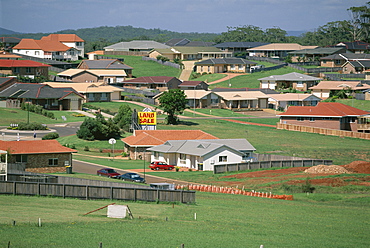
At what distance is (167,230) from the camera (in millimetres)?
29797

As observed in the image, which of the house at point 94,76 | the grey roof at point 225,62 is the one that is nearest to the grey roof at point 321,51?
the grey roof at point 225,62

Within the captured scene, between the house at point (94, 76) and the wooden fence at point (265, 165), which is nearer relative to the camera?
the wooden fence at point (265, 165)

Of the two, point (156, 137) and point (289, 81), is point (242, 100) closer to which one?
point (289, 81)

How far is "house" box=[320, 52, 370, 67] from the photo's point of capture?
6344 inches

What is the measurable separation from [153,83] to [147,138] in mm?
63225

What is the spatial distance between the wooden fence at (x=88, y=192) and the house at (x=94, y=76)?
100382 mm

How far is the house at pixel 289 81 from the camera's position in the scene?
467 ft

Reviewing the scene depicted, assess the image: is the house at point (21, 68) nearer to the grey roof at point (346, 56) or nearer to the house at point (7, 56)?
the house at point (7, 56)

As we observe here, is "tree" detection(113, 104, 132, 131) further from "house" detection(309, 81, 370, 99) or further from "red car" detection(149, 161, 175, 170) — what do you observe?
"house" detection(309, 81, 370, 99)

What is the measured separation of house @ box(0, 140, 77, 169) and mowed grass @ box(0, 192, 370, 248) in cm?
2056

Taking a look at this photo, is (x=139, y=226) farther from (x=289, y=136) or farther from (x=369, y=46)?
(x=369, y=46)

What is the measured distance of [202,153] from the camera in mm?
66812

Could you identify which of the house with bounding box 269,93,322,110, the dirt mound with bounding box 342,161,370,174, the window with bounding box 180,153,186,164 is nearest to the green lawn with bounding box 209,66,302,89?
the house with bounding box 269,93,322,110

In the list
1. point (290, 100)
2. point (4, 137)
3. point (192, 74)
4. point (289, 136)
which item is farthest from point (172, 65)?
point (4, 137)
